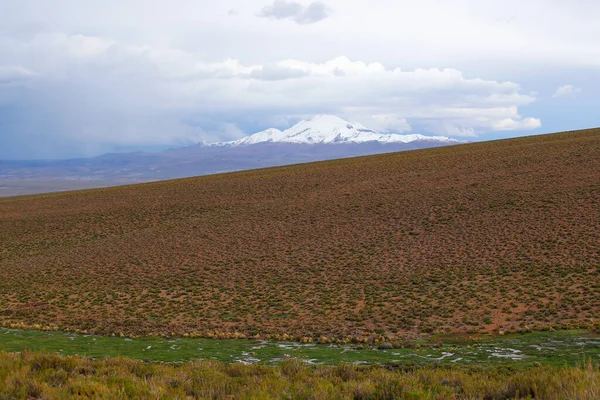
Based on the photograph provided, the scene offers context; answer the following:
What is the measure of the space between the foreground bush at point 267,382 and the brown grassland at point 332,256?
23.1 feet

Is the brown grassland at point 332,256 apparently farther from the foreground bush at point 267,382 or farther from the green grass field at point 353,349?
the foreground bush at point 267,382

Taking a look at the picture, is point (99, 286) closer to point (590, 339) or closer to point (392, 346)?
point (392, 346)

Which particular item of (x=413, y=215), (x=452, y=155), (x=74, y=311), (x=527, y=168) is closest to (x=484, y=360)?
(x=74, y=311)

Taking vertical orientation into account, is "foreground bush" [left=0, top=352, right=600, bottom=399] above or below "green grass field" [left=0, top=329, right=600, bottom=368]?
above

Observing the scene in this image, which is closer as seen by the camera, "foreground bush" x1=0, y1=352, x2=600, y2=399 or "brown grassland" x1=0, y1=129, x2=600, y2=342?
"foreground bush" x1=0, y1=352, x2=600, y2=399

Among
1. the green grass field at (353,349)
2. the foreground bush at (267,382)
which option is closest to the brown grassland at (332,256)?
the green grass field at (353,349)

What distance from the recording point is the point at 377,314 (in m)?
20.8

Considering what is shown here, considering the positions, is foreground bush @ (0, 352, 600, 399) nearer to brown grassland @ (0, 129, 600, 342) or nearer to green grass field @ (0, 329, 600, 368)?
green grass field @ (0, 329, 600, 368)

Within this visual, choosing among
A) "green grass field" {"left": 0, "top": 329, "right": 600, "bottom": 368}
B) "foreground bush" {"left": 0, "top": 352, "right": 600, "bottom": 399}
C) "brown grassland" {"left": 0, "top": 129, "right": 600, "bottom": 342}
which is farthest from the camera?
"brown grassland" {"left": 0, "top": 129, "right": 600, "bottom": 342}

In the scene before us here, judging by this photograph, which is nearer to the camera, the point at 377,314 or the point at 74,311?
the point at 377,314

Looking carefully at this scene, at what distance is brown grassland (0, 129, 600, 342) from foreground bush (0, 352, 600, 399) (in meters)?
7.05

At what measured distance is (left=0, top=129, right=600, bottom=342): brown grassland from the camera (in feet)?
67.1

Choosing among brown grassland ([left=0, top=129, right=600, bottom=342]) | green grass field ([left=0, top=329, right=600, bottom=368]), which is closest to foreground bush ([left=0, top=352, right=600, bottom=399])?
green grass field ([left=0, top=329, right=600, bottom=368])

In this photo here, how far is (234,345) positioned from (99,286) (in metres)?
14.8
